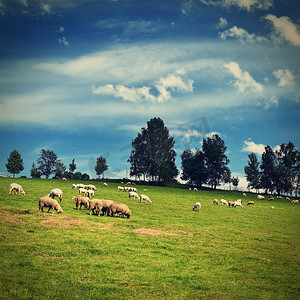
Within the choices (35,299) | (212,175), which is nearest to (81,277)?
(35,299)

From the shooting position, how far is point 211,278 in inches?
542

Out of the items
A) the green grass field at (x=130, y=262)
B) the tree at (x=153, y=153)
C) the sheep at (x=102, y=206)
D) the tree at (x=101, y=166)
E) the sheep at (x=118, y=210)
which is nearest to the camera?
the green grass field at (x=130, y=262)

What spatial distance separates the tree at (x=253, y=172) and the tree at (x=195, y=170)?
24.1 metres

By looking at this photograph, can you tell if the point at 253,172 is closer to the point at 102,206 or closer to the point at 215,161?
the point at 215,161

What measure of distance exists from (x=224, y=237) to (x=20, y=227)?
16.1m

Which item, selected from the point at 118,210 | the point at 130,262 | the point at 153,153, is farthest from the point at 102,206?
the point at 153,153

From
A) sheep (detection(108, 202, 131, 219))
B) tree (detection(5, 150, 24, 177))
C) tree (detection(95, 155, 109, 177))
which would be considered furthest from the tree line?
sheep (detection(108, 202, 131, 219))

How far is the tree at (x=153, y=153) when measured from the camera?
116325mm

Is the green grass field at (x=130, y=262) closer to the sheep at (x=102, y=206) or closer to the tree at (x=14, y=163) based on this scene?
the sheep at (x=102, y=206)

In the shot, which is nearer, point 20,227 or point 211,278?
point 211,278

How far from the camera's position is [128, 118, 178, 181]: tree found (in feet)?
382

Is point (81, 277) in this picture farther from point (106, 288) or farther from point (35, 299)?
point (35, 299)

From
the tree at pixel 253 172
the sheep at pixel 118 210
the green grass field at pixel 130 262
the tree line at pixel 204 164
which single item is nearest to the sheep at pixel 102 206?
the sheep at pixel 118 210

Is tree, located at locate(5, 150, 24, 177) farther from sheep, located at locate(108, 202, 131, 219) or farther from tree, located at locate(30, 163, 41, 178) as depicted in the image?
sheep, located at locate(108, 202, 131, 219)
